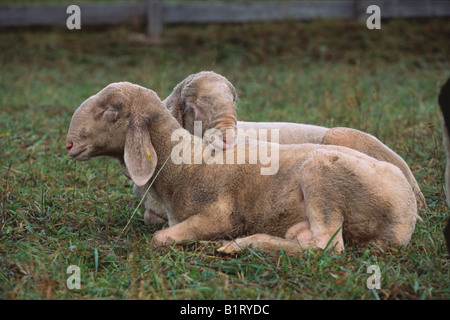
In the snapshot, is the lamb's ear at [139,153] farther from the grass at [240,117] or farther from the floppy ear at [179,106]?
the floppy ear at [179,106]

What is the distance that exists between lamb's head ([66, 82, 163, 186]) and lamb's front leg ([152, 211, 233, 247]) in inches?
16.1

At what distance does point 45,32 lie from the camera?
12984mm

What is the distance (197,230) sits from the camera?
3.99 meters

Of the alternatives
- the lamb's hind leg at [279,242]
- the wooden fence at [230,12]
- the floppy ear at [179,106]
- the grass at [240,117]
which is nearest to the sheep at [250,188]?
the lamb's hind leg at [279,242]

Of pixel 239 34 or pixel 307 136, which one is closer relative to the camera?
pixel 307 136

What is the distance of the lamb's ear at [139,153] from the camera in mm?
4059

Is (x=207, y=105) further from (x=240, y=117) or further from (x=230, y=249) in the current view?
(x=240, y=117)

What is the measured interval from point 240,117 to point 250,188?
3.19 metres

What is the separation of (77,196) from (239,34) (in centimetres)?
799

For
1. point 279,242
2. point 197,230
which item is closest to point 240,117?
point 197,230

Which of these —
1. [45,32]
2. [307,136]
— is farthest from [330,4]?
[307,136]

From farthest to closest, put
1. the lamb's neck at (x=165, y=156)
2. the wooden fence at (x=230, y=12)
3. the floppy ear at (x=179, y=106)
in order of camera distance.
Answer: the wooden fence at (x=230, y=12) → the floppy ear at (x=179, y=106) → the lamb's neck at (x=165, y=156)
